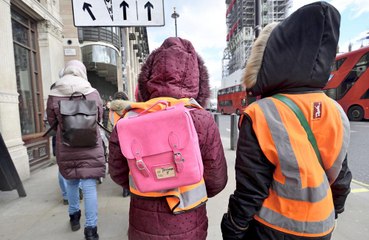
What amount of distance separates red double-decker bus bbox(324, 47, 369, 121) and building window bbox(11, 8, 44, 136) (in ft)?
45.1

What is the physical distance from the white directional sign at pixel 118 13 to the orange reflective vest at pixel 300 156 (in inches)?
80.5

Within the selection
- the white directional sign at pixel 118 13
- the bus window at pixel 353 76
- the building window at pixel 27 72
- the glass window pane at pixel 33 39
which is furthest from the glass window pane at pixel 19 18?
the bus window at pixel 353 76

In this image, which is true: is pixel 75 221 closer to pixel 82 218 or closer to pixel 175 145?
pixel 82 218

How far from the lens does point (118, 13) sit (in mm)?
2668

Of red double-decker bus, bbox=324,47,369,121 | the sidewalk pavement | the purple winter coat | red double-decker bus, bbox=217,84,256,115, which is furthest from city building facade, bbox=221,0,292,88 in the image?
the purple winter coat

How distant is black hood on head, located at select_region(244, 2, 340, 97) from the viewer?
46.1 inches

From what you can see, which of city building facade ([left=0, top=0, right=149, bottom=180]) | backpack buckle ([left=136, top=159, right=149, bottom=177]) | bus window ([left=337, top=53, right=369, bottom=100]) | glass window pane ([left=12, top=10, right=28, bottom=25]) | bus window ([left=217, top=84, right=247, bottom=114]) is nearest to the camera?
backpack buckle ([left=136, top=159, right=149, bottom=177])

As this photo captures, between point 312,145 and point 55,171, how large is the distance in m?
5.59

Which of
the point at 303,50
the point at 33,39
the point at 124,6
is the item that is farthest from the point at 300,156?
the point at 33,39

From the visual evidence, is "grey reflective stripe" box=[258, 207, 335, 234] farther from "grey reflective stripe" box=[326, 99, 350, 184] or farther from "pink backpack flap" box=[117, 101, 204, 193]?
"pink backpack flap" box=[117, 101, 204, 193]

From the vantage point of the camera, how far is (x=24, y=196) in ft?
12.7

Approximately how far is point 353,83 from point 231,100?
1509 centimetres

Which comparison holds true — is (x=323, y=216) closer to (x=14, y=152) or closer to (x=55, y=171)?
(x=14, y=152)

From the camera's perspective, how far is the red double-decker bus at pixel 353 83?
13508 mm
